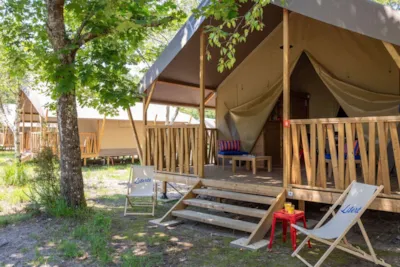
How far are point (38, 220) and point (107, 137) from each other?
9.33m

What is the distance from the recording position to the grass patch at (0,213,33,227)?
5.40 meters

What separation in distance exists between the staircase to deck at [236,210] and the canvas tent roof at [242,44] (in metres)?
2.43

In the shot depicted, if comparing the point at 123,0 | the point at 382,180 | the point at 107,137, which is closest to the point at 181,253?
the point at 382,180

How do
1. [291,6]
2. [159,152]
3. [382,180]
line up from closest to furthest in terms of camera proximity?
[382,180] < [291,6] < [159,152]

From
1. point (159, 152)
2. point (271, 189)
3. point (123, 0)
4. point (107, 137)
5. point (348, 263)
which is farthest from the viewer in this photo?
point (107, 137)

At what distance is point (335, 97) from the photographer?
19.8 feet

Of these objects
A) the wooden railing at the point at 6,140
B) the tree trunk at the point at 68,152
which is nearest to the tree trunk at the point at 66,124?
the tree trunk at the point at 68,152

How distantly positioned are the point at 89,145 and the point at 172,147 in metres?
8.39

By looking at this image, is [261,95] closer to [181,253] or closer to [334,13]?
[334,13]

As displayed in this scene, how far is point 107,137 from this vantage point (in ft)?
48.1

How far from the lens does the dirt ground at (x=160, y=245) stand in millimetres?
3816

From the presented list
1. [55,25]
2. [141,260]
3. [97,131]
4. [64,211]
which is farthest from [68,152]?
[97,131]

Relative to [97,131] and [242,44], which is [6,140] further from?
[242,44]

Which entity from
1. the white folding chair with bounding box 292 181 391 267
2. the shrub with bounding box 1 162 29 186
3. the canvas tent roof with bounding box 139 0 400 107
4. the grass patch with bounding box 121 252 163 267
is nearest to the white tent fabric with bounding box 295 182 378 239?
the white folding chair with bounding box 292 181 391 267
